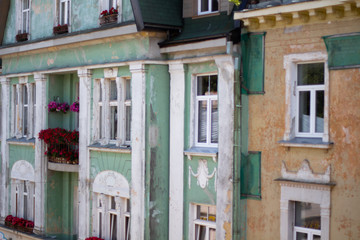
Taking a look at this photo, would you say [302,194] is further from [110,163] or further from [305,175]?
[110,163]

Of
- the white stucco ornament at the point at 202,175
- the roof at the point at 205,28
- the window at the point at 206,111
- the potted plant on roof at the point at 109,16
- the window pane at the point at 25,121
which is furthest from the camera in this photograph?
the window pane at the point at 25,121

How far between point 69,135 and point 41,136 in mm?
1430

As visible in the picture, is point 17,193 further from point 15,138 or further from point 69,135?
point 69,135

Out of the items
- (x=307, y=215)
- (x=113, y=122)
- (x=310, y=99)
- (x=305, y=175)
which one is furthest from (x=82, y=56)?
(x=307, y=215)

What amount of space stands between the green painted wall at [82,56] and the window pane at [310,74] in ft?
15.5

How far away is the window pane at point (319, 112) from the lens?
47.8 feet

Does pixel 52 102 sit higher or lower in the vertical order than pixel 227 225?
higher

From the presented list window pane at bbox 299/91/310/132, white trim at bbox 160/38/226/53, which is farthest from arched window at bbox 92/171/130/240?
window pane at bbox 299/91/310/132

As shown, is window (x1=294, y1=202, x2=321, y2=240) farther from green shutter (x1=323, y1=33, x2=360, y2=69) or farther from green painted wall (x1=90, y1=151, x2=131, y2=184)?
green painted wall (x1=90, y1=151, x2=131, y2=184)

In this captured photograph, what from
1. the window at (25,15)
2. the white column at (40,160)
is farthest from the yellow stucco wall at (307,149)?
the window at (25,15)

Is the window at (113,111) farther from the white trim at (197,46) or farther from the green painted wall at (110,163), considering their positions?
the white trim at (197,46)

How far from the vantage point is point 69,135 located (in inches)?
846

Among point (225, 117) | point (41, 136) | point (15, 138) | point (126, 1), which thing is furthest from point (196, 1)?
point (15, 138)

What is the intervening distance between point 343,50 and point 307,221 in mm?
4008
